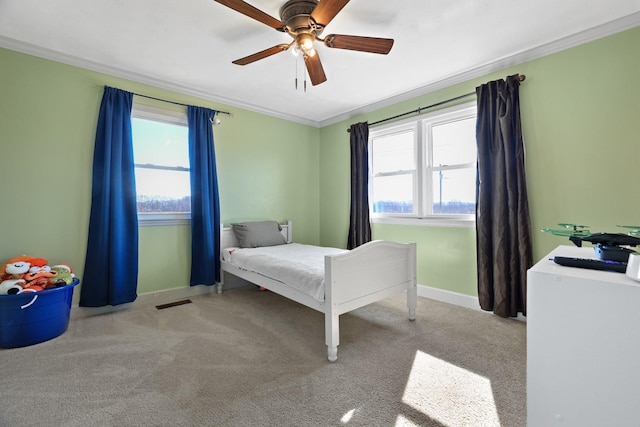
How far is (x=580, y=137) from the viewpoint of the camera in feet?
7.69

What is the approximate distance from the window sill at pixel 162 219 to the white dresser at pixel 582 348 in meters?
3.38

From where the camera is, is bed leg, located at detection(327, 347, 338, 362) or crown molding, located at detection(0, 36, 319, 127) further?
crown molding, located at detection(0, 36, 319, 127)

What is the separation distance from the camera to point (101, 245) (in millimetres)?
2748

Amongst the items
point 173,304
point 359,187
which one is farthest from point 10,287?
point 359,187

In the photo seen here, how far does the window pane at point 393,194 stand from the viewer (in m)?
3.55

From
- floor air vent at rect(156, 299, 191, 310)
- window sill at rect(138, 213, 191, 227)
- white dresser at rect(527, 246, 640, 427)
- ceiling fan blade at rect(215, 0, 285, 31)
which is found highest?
ceiling fan blade at rect(215, 0, 285, 31)

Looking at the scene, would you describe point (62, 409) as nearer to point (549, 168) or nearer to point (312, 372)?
point (312, 372)

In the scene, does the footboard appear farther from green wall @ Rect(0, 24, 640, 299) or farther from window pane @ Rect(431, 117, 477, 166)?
window pane @ Rect(431, 117, 477, 166)

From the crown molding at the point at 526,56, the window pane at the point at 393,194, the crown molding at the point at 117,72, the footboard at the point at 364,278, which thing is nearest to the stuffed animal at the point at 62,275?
the crown molding at the point at 117,72

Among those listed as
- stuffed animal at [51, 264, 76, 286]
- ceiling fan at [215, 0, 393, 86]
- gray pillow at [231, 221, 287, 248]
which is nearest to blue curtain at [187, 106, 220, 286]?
gray pillow at [231, 221, 287, 248]

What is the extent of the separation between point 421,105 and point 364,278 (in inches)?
89.0

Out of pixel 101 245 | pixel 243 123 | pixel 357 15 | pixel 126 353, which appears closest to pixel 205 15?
pixel 357 15

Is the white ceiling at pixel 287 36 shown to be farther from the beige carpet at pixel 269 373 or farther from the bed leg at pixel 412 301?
the beige carpet at pixel 269 373

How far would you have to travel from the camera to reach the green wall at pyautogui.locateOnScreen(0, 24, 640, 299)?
2205 mm
